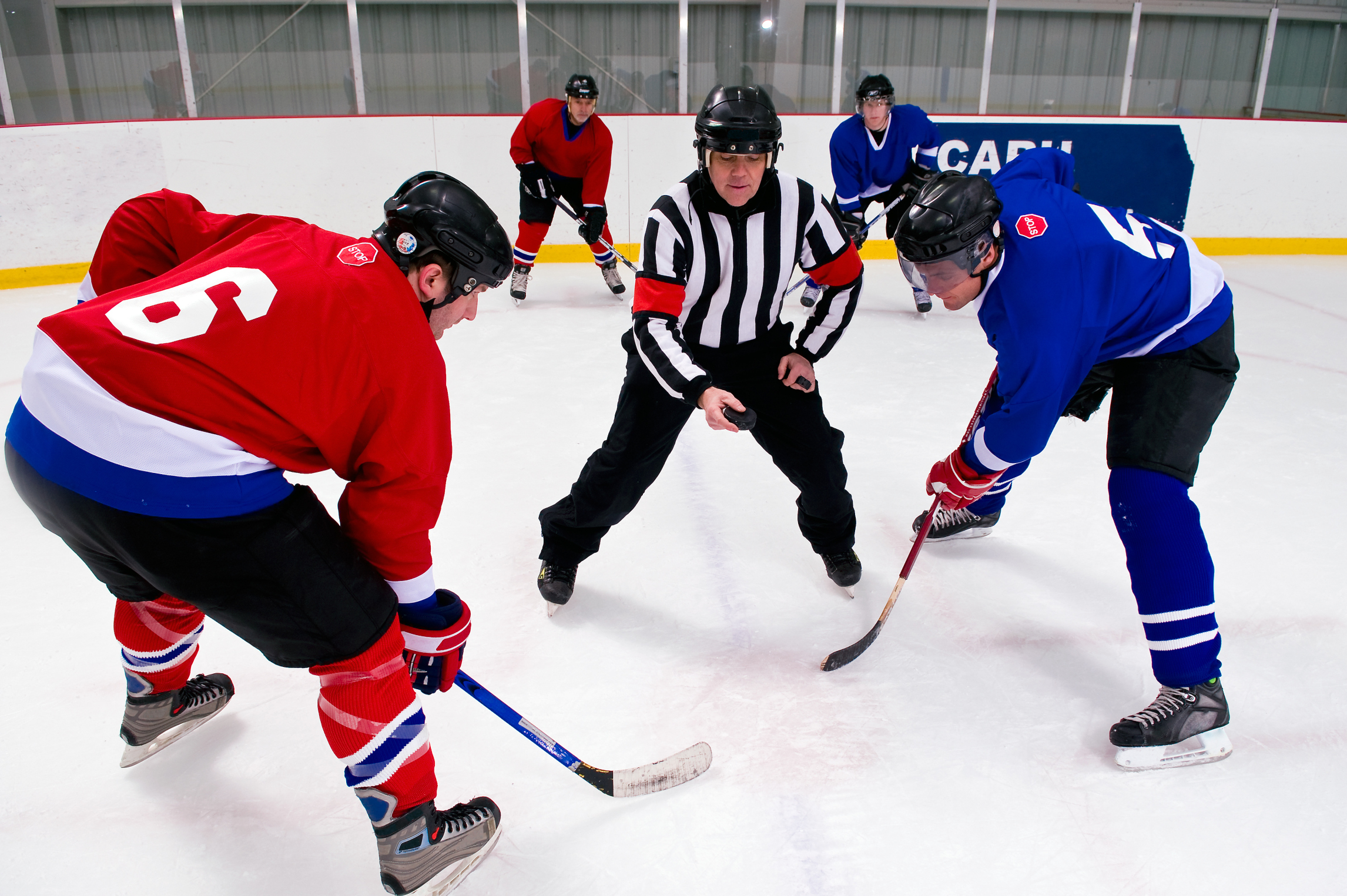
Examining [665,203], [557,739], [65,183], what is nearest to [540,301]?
[65,183]

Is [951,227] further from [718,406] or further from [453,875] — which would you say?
[453,875]

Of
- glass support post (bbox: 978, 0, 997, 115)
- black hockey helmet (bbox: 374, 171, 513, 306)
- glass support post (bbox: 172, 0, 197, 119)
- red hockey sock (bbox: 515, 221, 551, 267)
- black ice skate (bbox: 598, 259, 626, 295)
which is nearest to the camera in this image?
black hockey helmet (bbox: 374, 171, 513, 306)

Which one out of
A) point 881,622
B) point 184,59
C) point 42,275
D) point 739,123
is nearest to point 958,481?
point 881,622

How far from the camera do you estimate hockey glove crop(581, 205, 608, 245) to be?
15.2 feet

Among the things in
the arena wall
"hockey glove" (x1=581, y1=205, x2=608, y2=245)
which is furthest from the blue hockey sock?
the arena wall

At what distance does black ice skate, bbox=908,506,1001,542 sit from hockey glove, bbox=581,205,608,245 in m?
2.92

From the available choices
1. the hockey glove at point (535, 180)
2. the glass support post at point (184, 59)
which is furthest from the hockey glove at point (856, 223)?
the glass support post at point (184, 59)

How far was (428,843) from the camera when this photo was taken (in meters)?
1.22

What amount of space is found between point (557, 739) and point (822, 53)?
586cm

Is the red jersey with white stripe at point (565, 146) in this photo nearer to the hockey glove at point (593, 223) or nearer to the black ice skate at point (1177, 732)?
the hockey glove at point (593, 223)

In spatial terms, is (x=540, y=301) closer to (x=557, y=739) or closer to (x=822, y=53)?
(x=822, y=53)

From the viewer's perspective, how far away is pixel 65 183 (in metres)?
4.81

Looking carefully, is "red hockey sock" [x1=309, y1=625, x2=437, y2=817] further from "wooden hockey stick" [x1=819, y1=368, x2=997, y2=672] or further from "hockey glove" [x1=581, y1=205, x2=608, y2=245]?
"hockey glove" [x1=581, y1=205, x2=608, y2=245]

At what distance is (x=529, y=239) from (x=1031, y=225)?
3600 millimetres
